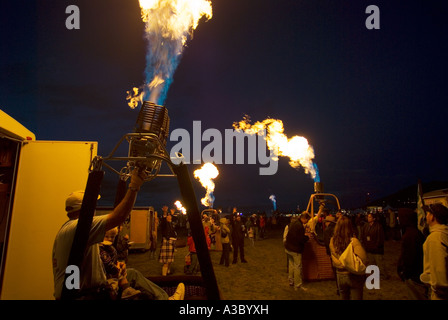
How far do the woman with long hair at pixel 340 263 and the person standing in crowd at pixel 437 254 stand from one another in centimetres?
128

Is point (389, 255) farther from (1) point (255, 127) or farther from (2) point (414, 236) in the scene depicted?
(2) point (414, 236)

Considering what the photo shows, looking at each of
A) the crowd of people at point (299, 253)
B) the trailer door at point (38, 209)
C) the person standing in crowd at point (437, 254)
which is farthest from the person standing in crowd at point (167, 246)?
the person standing in crowd at point (437, 254)

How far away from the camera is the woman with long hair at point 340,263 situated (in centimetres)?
520

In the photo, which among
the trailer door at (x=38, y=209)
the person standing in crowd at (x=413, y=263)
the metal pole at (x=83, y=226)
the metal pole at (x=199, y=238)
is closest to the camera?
the metal pole at (x=83, y=226)

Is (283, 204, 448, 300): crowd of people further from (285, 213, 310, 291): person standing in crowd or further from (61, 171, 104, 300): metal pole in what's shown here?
(61, 171, 104, 300): metal pole

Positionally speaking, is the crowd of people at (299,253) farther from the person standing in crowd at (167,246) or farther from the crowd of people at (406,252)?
the person standing in crowd at (167,246)

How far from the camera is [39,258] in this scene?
16.4 feet

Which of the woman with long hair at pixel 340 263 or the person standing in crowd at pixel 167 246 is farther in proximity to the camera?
the person standing in crowd at pixel 167 246

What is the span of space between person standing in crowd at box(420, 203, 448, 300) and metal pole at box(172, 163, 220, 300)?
11.1 feet

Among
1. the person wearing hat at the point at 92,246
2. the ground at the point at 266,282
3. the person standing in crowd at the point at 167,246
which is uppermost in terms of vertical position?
the person wearing hat at the point at 92,246

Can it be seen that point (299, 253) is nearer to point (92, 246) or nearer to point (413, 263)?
point (413, 263)

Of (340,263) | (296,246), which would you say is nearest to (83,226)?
(340,263)
